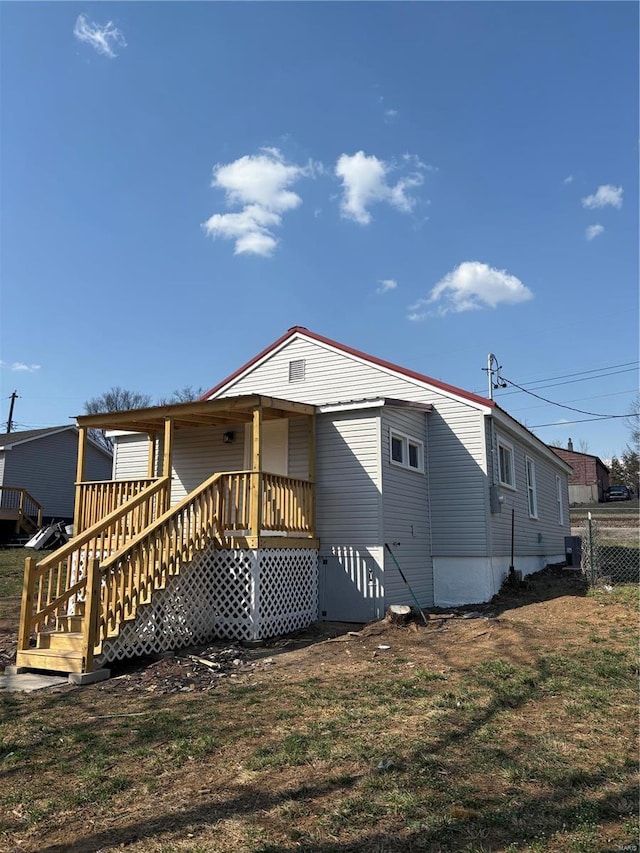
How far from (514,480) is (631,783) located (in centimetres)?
1142

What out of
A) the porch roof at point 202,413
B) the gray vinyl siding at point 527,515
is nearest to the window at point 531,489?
the gray vinyl siding at point 527,515

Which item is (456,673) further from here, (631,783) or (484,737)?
(631,783)

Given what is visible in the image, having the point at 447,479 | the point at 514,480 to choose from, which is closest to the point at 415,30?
the point at 447,479

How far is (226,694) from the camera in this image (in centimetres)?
644

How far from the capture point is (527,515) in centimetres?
1616

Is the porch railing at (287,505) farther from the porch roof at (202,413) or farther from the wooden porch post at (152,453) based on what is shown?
the wooden porch post at (152,453)

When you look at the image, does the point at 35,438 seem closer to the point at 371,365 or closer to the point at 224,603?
the point at 371,365

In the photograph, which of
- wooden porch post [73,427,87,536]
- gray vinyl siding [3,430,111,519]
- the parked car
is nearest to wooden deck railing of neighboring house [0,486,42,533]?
gray vinyl siding [3,430,111,519]

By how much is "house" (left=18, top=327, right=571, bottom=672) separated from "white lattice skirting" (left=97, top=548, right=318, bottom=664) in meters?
0.03

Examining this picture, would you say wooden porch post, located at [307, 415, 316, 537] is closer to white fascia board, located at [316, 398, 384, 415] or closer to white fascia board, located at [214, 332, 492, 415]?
white fascia board, located at [316, 398, 384, 415]

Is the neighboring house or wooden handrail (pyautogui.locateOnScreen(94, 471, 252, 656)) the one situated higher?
the neighboring house

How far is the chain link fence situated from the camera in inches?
515

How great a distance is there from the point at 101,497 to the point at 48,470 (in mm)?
21109

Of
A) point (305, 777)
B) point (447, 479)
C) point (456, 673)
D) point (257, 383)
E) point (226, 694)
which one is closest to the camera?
point (305, 777)
